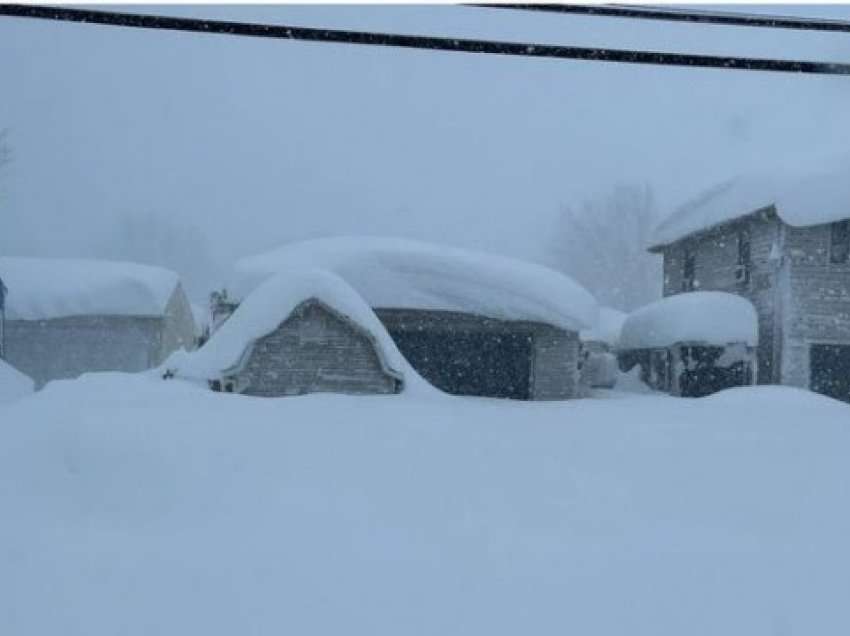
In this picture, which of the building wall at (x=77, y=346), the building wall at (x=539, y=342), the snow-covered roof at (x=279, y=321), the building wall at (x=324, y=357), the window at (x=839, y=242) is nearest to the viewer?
the snow-covered roof at (x=279, y=321)

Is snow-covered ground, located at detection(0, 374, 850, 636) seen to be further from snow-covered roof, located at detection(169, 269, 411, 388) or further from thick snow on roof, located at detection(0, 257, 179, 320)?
thick snow on roof, located at detection(0, 257, 179, 320)

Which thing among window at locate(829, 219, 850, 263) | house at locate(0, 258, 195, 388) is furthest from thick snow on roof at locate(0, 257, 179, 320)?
window at locate(829, 219, 850, 263)

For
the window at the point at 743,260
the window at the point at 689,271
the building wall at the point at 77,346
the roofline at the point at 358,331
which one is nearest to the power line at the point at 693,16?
the roofline at the point at 358,331

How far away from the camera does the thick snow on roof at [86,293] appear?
24.0m

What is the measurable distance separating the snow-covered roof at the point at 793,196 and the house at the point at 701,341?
2.09 metres

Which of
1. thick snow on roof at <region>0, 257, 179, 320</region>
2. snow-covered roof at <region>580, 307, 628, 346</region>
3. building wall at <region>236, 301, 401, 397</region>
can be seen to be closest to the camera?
building wall at <region>236, 301, 401, 397</region>

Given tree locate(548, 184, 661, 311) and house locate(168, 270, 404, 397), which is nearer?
house locate(168, 270, 404, 397)

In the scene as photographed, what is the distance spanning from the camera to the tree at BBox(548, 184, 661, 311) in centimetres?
4581

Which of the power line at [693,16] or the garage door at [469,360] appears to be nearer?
the power line at [693,16]

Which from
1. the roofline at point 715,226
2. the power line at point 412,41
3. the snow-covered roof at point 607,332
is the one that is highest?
the roofline at point 715,226

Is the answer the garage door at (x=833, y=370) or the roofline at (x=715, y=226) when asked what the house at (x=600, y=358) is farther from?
the garage door at (x=833, y=370)

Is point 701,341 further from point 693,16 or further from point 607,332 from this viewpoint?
point 693,16

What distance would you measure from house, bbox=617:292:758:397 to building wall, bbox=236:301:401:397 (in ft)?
27.7

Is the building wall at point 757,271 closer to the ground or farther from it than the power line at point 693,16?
farther from it
